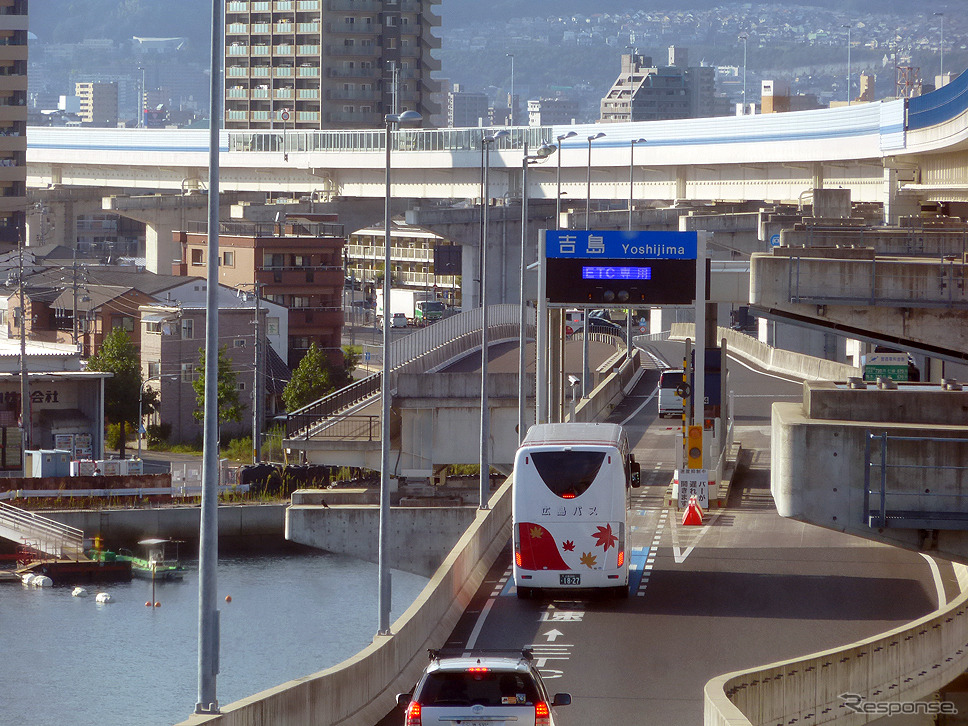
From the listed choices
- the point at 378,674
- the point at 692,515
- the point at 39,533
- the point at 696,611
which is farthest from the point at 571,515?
the point at 39,533

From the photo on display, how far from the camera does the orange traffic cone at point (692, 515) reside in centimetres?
2789

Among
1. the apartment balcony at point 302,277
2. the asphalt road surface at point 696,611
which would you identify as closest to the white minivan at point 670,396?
the asphalt road surface at point 696,611

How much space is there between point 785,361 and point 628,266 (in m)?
29.3

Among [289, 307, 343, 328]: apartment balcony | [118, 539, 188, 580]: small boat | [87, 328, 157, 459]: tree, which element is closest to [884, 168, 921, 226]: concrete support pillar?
[289, 307, 343, 328]: apartment balcony

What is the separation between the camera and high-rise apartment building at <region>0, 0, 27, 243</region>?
104812mm

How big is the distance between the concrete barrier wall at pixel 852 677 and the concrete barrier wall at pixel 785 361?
26.4 m

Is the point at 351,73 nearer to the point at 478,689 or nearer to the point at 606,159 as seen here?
the point at 606,159

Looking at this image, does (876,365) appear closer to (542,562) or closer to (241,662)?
(542,562)

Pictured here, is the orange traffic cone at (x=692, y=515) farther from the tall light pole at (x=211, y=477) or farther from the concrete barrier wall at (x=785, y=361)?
the concrete barrier wall at (x=785, y=361)

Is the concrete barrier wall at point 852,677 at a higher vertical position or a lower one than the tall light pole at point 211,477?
lower

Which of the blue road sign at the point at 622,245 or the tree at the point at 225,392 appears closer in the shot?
the blue road sign at the point at 622,245

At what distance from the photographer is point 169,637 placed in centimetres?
4656

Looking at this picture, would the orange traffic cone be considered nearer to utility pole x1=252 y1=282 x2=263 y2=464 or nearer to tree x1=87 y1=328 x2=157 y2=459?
utility pole x1=252 y1=282 x2=263 y2=464

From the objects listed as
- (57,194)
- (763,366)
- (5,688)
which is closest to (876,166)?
(763,366)
